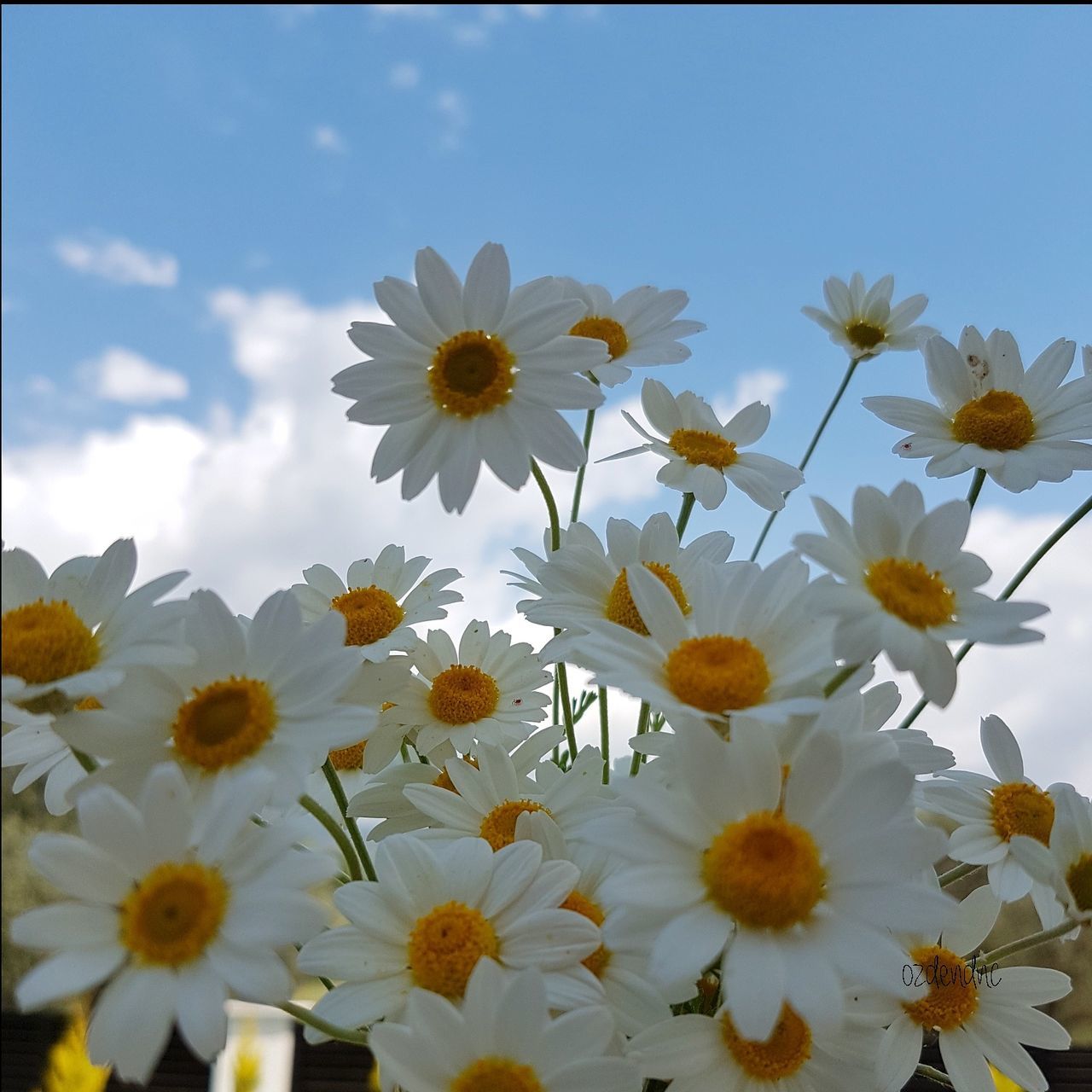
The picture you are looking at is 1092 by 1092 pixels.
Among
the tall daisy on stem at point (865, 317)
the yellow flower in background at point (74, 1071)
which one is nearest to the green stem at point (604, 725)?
the tall daisy on stem at point (865, 317)

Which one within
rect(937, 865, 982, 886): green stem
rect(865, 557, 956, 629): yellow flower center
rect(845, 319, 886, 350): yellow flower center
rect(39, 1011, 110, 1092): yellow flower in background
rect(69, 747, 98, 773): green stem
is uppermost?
rect(845, 319, 886, 350): yellow flower center

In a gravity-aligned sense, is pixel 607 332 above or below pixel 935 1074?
above

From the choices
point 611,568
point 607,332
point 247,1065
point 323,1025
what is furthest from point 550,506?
point 247,1065

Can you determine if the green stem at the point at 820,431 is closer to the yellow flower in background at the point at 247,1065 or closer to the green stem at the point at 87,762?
the green stem at the point at 87,762

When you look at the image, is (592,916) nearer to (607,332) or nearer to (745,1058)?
(745,1058)

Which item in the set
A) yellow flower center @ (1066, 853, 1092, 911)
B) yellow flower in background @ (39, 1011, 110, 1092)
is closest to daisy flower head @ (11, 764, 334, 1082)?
yellow flower center @ (1066, 853, 1092, 911)

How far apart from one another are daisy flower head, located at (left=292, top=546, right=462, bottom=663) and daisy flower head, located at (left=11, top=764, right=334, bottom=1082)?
183mm

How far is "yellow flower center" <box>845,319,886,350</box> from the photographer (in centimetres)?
70

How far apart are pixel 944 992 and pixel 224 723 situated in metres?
0.34

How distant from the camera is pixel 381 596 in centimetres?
55

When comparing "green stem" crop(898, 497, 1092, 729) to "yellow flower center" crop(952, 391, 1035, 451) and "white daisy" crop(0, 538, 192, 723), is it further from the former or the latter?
"white daisy" crop(0, 538, 192, 723)

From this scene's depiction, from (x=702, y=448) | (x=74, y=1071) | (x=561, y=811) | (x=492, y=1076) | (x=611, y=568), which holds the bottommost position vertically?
(x=74, y=1071)

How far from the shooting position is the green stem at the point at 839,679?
12.7 inches

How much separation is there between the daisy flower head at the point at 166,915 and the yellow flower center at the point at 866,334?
54cm
